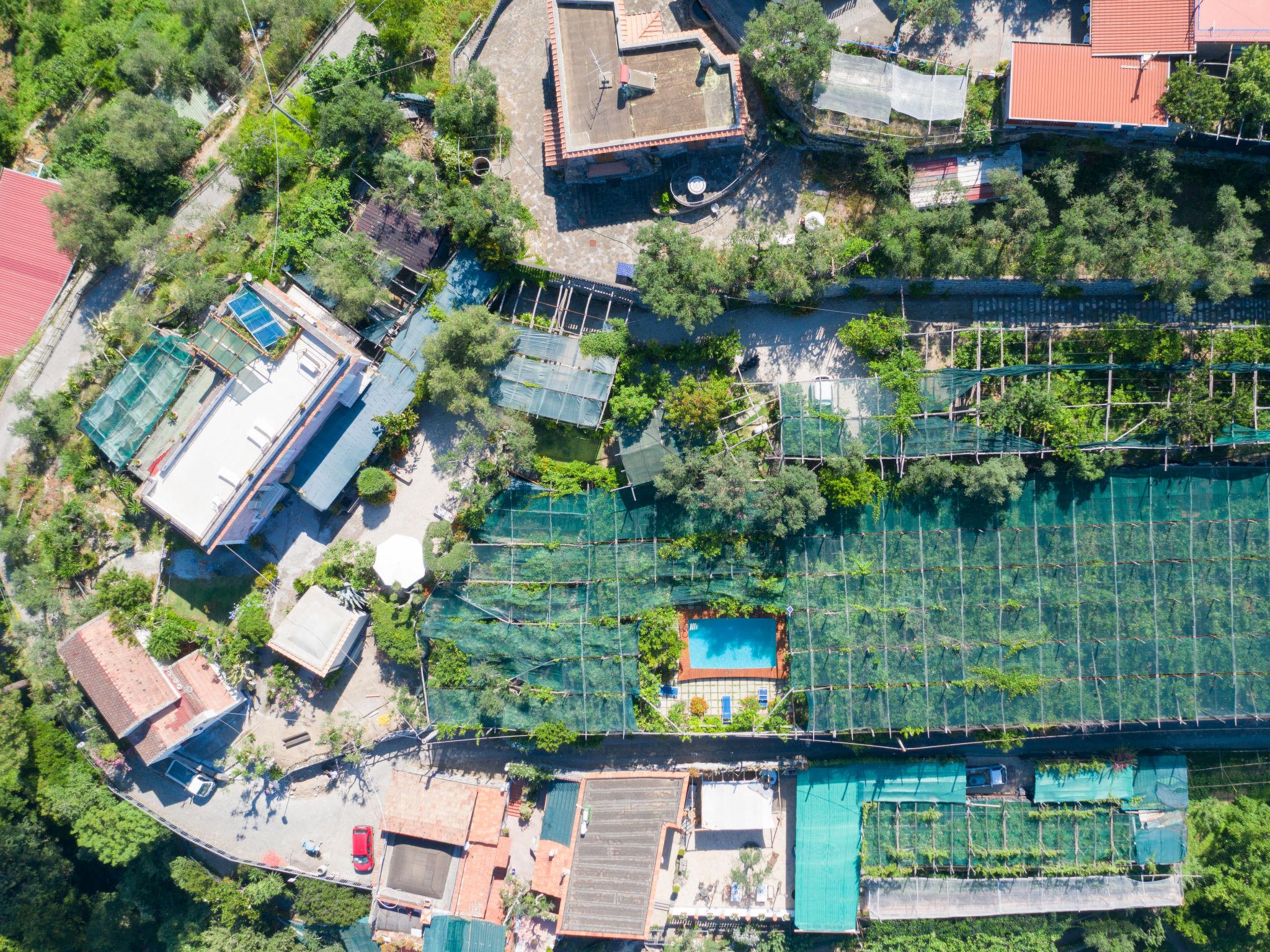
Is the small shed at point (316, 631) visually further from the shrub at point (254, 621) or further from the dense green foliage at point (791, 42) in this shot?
the dense green foliage at point (791, 42)

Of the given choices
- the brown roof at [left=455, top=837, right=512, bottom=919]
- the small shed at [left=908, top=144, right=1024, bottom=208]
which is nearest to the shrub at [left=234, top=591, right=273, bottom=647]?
the brown roof at [left=455, top=837, right=512, bottom=919]

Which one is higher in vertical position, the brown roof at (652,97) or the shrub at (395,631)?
the brown roof at (652,97)

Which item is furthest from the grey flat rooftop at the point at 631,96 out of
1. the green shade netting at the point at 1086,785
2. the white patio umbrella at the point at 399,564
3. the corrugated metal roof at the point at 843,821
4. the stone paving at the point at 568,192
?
the green shade netting at the point at 1086,785

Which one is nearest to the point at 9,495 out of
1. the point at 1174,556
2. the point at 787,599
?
the point at 787,599

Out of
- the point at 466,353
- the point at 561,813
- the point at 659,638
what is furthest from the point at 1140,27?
the point at 561,813

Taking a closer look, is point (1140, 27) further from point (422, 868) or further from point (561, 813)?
point (422, 868)

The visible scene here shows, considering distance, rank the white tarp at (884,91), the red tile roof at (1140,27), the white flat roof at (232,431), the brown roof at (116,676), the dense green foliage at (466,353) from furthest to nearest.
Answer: the brown roof at (116,676)
the white flat roof at (232,431)
the dense green foliage at (466,353)
the white tarp at (884,91)
the red tile roof at (1140,27)

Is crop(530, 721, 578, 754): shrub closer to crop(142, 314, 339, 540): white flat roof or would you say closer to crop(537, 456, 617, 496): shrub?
crop(537, 456, 617, 496): shrub
